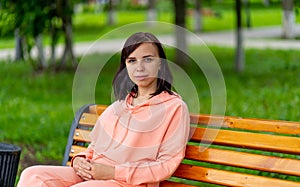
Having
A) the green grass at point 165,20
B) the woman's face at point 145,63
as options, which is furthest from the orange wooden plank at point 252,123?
the green grass at point 165,20

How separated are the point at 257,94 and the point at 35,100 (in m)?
3.33

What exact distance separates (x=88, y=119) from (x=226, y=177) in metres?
1.09

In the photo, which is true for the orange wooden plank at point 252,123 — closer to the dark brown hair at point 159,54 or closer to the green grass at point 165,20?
the dark brown hair at point 159,54

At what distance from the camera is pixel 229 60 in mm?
15555

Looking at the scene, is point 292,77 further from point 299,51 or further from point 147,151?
point 147,151

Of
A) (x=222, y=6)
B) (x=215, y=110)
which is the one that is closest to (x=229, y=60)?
(x=215, y=110)

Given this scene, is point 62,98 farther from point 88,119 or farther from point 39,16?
point 88,119

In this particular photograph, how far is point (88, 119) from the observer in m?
4.27

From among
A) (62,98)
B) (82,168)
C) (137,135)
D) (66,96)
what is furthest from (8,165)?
(66,96)

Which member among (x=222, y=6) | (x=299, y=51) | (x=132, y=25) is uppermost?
(x=132, y=25)

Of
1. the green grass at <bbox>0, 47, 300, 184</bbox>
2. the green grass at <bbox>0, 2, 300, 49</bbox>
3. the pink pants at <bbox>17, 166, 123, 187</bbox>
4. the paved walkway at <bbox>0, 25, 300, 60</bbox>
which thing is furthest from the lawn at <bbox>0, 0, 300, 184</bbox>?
the green grass at <bbox>0, 2, 300, 49</bbox>

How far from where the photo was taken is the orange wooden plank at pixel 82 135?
13.8 feet

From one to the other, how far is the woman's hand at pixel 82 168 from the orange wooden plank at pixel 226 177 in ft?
1.55

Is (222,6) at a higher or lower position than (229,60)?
lower
